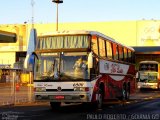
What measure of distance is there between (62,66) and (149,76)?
32709 mm

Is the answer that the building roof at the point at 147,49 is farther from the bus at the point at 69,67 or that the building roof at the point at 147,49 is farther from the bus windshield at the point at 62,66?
the bus windshield at the point at 62,66

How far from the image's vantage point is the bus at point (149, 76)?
5234 centimetres

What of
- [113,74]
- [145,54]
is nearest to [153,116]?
[113,74]

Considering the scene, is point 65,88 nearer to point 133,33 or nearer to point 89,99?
point 89,99

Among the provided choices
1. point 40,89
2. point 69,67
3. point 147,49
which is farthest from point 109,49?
point 147,49

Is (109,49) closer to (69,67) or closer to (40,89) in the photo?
(69,67)

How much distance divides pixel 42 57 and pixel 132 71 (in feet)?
40.9

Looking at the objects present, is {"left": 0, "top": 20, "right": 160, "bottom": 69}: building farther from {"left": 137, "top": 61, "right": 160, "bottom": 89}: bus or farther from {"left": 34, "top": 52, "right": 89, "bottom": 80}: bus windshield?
{"left": 34, "top": 52, "right": 89, "bottom": 80}: bus windshield

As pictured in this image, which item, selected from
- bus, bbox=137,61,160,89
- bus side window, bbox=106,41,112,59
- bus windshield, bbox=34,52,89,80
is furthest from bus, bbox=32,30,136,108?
bus, bbox=137,61,160,89

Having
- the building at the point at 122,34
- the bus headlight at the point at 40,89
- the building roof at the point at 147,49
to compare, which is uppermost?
the building at the point at 122,34

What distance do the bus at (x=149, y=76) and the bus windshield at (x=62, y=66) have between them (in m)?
32.1

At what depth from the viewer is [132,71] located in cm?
3281

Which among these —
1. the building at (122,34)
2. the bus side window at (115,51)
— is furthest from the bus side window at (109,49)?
the building at (122,34)

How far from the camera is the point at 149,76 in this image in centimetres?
5269
